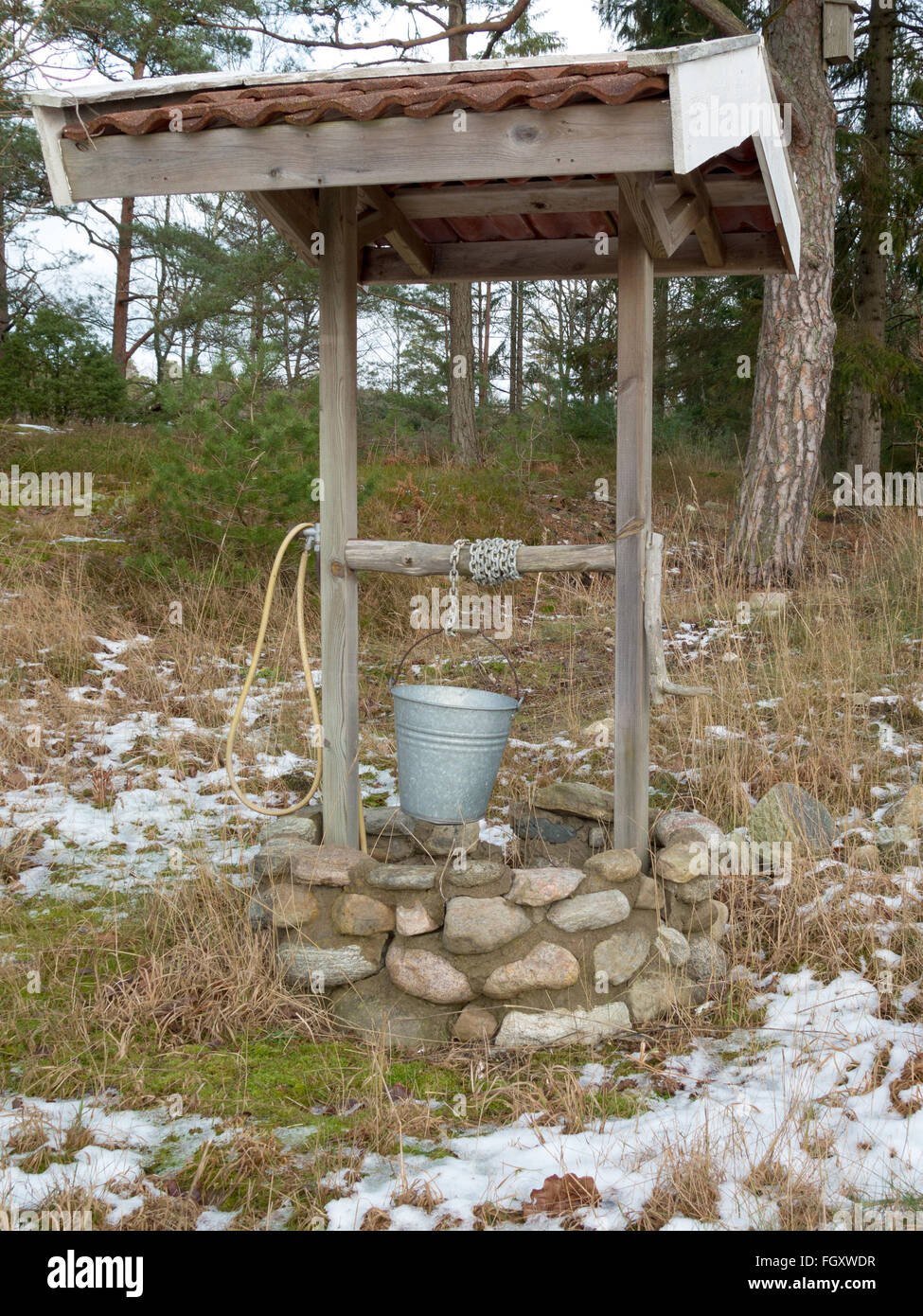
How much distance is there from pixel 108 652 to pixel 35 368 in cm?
800

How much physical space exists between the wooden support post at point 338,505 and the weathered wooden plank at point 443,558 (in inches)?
3.6

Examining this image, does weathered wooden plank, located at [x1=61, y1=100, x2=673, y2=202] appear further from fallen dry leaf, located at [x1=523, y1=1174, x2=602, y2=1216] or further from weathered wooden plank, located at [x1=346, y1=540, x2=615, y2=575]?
fallen dry leaf, located at [x1=523, y1=1174, x2=602, y2=1216]

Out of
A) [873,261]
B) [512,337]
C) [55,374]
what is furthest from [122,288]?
[873,261]

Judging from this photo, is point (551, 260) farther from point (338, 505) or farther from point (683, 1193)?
point (683, 1193)

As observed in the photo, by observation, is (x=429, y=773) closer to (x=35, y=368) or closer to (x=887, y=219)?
(x=887, y=219)

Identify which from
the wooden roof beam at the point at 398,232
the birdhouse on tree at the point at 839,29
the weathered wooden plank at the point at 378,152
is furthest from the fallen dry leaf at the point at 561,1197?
the birdhouse on tree at the point at 839,29

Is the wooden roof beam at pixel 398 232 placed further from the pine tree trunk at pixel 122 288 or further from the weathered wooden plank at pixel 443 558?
the pine tree trunk at pixel 122 288

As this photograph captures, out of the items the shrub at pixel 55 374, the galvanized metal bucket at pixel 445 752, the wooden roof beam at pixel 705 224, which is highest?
the shrub at pixel 55 374

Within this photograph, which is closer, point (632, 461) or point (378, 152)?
point (378, 152)

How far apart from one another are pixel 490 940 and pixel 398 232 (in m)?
2.79

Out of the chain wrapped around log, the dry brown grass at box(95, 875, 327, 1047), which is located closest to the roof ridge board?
the chain wrapped around log

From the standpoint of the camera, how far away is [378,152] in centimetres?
335

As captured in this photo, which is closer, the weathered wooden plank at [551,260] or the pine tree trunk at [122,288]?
the weathered wooden plank at [551,260]

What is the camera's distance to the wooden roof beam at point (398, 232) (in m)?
4.22
